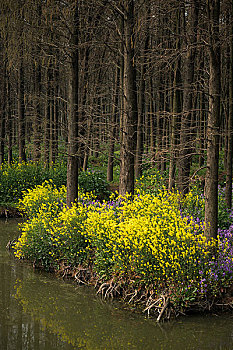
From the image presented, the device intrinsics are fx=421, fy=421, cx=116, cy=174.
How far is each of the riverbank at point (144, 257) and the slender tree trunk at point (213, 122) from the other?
1.28 feet

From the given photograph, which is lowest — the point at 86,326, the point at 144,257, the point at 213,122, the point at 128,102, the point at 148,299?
the point at 86,326

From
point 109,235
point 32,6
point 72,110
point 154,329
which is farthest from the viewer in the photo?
point 32,6

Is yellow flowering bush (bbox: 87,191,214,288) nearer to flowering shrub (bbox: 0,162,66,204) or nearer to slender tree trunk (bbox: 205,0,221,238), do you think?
slender tree trunk (bbox: 205,0,221,238)

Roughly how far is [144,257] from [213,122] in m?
2.82

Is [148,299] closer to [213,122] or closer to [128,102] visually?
[213,122]

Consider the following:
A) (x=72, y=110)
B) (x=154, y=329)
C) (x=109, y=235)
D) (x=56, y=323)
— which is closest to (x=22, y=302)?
(x=56, y=323)

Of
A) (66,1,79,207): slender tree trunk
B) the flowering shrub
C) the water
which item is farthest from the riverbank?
the flowering shrub

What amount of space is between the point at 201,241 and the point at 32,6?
29.1ft

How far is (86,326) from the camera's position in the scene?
7.18m

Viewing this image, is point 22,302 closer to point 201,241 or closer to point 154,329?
point 154,329

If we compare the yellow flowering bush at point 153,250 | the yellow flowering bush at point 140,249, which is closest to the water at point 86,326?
the yellow flowering bush at point 140,249

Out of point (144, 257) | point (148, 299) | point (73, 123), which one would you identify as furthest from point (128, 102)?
point (148, 299)

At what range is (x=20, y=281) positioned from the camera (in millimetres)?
9672

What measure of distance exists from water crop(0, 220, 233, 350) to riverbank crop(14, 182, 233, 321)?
32cm
